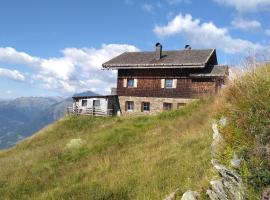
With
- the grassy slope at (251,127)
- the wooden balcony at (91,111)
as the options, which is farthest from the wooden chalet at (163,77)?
the grassy slope at (251,127)

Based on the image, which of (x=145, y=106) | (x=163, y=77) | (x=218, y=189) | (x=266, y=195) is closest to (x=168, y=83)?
(x=163, y=77)

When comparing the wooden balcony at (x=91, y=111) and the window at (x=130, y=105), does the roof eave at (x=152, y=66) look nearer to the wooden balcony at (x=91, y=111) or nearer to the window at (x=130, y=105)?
the window at (x=130, y=105)

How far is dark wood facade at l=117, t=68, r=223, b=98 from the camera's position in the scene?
1647 inches

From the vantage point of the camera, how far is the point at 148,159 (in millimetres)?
16203

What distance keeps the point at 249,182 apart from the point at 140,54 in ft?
139

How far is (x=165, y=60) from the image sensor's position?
44.6 m

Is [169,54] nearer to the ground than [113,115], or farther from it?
farther from it

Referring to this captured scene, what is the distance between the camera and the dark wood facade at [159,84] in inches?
1647

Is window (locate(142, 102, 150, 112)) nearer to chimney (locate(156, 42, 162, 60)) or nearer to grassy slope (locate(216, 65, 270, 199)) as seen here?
chimney (locate(156, 42, 162, 60))

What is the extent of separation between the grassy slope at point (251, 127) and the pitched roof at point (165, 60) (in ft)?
103

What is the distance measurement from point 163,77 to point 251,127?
3648cm

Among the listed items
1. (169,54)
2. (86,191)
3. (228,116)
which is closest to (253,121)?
(228,116)

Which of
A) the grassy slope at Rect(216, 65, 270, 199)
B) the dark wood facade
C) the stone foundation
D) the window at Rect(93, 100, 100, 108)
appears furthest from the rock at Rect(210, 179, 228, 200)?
the window at Rect(93, 100, 100, 108)

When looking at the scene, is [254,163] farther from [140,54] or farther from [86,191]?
[140,54]
